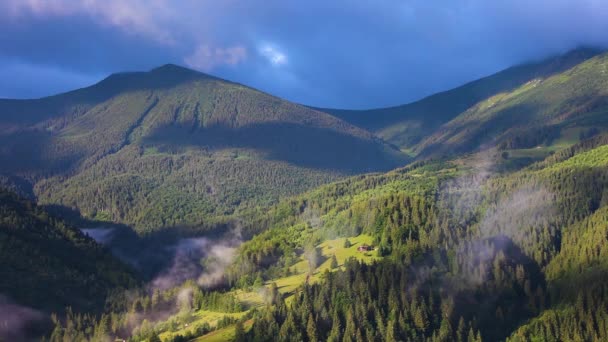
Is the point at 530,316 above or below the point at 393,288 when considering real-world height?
below

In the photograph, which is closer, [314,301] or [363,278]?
[314,301]

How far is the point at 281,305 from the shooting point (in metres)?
182

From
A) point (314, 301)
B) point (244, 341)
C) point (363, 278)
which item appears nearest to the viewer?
point (244, 341)

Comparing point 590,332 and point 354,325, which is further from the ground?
point 354,325

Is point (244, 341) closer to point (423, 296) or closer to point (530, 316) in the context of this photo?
point (423, 296)

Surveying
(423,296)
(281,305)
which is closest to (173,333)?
(281,305)

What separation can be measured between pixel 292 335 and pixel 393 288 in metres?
38.0

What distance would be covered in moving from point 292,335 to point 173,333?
5041 centimetres

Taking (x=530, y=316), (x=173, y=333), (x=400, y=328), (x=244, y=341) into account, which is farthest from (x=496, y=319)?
(x=173, y=333)

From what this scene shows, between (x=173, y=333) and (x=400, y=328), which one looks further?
(x=173, y=333)

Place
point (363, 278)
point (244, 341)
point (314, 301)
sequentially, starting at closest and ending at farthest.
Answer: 1. point (244, 341)
2. point (314, 301)
3. point (363, 278)

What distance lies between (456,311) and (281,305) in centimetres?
5316

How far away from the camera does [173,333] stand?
19612 cm

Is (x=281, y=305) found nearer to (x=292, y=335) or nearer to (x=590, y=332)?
(x=292, y=335)
